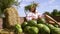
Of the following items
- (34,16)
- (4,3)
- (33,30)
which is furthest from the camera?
(4,3)

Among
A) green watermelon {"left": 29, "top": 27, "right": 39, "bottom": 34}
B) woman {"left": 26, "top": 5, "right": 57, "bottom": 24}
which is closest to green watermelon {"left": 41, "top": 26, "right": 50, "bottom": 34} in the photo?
green watermelon {"left": 29, "top": 27, "right": 39, "bottom": 34}

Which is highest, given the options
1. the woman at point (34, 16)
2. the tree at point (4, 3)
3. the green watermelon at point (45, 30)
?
the tree at point (4, 3)

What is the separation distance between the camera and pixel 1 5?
19.2 m

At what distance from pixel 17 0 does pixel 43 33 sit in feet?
61.5

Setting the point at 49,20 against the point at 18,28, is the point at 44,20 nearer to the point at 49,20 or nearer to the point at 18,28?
the point at 49,20

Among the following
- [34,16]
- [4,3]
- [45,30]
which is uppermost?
[4,3]

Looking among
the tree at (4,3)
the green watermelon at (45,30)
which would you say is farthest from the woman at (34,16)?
the tree at (4,3)

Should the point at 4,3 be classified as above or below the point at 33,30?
above

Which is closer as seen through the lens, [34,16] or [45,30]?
[45,30]

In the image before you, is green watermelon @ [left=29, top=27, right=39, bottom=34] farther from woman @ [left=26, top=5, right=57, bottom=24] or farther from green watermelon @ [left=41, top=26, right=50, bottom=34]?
woman @ [left=26, top=5, right=57, bottom=24]

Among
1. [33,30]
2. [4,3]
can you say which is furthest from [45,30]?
[4,3]

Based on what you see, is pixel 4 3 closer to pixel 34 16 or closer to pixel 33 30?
pixel 34 16

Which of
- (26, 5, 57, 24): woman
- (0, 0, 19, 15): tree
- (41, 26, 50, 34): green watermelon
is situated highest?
(0, 0, 19, 15): tree

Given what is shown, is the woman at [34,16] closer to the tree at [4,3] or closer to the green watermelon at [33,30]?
the green watermelon at [33,30]
